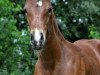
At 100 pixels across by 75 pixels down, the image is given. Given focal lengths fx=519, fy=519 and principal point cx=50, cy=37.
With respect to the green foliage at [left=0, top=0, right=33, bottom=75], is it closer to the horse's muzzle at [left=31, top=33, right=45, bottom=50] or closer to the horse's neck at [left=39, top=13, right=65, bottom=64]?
the horse's neck at [left=39, top=13, right=65, bottom=64]

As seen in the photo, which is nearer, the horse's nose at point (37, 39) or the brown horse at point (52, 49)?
the horse's nose at point (37, 39)

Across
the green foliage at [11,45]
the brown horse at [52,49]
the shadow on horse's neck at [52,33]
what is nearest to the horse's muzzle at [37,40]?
the brown horse at [52,49]

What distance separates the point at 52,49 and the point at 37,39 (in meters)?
0.89

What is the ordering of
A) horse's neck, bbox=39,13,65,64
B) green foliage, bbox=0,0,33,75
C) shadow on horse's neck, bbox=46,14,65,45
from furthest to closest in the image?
green foliage, bbox=0,0,33,75
horse's neck, bbox=39,13,65,64
shadow on horse's neck, bbox=46,14,65,45

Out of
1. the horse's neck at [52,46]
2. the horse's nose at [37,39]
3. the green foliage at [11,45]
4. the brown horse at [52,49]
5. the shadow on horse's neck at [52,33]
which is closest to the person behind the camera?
the horse's nose at [37,39]

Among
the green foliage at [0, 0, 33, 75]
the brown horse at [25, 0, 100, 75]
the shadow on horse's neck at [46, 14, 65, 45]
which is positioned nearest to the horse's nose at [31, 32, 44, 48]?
the brown horse at [25, 0, 100, 75]

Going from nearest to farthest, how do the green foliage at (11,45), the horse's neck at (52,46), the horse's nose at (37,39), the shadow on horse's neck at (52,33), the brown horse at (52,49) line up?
the horse's nose at (37,39), the brown horse at (52,49), the shadow on horse's neck at (52,33), the horse's neck at (52,46), the green foliage at (11,45)

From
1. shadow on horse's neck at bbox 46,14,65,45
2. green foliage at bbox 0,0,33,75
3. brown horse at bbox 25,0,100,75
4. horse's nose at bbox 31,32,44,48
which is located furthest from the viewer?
green foliage at bbox 0,0,33,75

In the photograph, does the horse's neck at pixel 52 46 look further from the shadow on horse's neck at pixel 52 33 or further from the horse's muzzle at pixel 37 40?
the horse's muzzle at pixel 37 40

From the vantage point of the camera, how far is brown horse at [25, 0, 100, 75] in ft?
18.3

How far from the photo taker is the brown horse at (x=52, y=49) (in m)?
5.58

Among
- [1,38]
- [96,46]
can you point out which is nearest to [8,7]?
[1,38]

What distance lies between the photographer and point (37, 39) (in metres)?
5.36

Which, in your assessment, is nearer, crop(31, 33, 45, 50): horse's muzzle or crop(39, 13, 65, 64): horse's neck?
crop(31, 33, 45, 50): horse's muzzle
